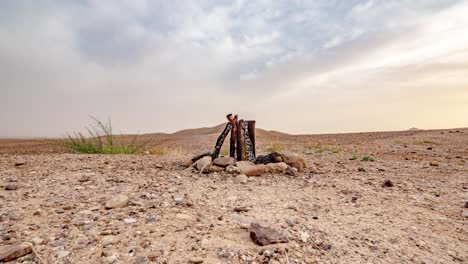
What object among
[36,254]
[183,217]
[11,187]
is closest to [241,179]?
[183,217]

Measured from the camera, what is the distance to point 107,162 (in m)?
5.98

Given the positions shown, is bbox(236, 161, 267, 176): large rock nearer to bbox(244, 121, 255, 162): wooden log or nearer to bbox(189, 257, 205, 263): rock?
bbox(244, 121, 255, 162): wooden log

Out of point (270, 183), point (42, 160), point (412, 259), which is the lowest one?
point (412, 259)

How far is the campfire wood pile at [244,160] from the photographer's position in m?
5.31

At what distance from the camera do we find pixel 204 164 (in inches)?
214

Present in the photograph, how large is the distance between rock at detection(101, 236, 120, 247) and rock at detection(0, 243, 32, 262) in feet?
1.73

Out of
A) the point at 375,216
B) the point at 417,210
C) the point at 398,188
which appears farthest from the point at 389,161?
the point at 375,216

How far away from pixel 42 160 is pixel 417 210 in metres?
6.71

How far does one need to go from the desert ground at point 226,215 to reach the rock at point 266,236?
59 mm

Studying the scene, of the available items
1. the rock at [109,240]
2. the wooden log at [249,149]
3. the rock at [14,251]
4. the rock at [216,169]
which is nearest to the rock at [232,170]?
the rock at [216,169]

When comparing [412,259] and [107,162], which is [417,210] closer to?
[412,259]

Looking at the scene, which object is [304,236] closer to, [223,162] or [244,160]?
[223,162]

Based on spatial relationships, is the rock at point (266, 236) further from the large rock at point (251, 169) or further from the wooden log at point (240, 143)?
the wooden log at point (240, 143)

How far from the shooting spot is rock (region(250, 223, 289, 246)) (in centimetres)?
244
